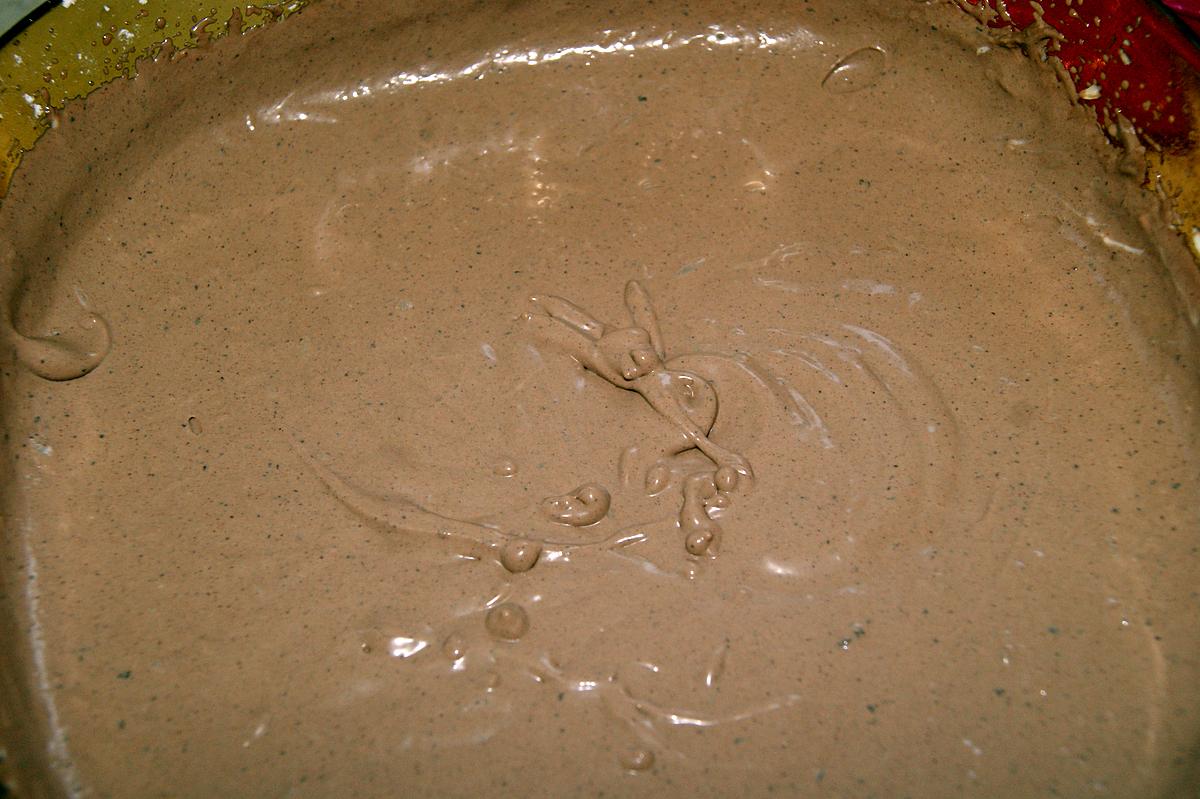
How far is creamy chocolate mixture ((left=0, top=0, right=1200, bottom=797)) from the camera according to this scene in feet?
3.76

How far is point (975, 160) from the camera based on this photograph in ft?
4.98

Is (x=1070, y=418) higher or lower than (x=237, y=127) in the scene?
lower

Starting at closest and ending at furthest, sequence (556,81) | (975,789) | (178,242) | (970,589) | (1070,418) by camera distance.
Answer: (975,789), (970,589), (1070,418), (178,242), (556,81)

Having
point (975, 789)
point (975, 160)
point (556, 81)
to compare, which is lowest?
point (975, 789)

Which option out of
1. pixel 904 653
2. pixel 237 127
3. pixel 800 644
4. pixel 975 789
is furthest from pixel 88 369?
pixel 975 789

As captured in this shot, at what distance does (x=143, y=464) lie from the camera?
1305 mm

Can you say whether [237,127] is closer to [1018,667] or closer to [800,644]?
[800,644]

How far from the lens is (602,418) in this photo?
1327 millimetres

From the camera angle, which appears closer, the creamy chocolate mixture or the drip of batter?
the creamy chocolate mixture

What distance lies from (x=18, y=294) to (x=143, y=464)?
1.01ft

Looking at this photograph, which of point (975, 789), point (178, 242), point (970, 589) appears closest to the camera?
point (975, 789)

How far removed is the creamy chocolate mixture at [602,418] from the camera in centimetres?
115

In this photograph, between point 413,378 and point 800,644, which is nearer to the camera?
point 800,644

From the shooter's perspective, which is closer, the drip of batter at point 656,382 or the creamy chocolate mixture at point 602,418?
the creamy chocolate mixture at point 602,418
